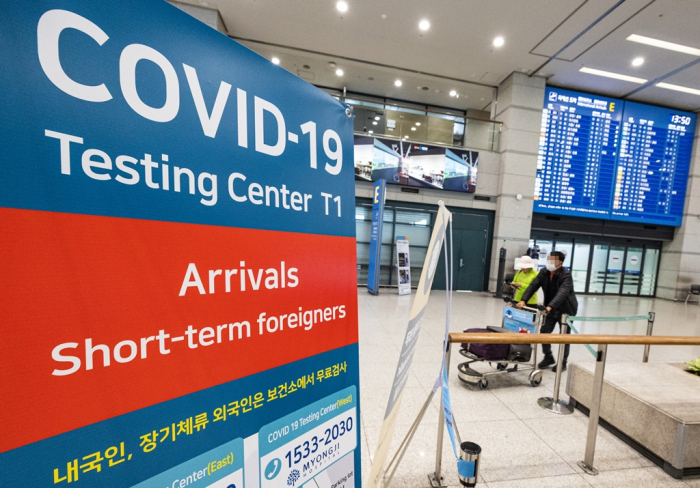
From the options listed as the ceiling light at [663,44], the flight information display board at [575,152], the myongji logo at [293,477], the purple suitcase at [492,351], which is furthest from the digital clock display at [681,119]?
the myongji logo at [293,477]

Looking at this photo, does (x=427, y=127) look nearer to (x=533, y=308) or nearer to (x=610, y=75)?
(x=610, y=75)

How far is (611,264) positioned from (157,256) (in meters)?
12.7

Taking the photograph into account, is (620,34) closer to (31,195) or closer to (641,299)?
(641,299)

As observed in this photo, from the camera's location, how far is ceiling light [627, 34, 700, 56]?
639 centimetres

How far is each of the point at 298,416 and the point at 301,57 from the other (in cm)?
917

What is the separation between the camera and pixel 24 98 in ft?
1.41

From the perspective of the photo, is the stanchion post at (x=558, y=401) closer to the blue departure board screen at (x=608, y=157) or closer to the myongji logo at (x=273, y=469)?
the myongji logo at (x=273, y=469)

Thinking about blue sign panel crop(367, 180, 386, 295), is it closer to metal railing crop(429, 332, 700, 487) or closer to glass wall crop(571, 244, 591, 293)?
metal railing crop(429, 332, 700, 487)

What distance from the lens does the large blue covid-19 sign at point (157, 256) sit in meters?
0.44

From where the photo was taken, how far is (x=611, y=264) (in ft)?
32.0

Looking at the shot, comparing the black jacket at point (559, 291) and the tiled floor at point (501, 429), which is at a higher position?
the black jacket at point (559, 291)

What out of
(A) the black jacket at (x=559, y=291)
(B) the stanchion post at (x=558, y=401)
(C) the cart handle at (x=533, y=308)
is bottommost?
(B) the stanchion post at (x=558, y=401)

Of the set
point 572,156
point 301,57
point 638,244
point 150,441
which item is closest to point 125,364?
point 150,441

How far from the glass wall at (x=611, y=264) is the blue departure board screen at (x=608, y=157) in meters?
1.03
